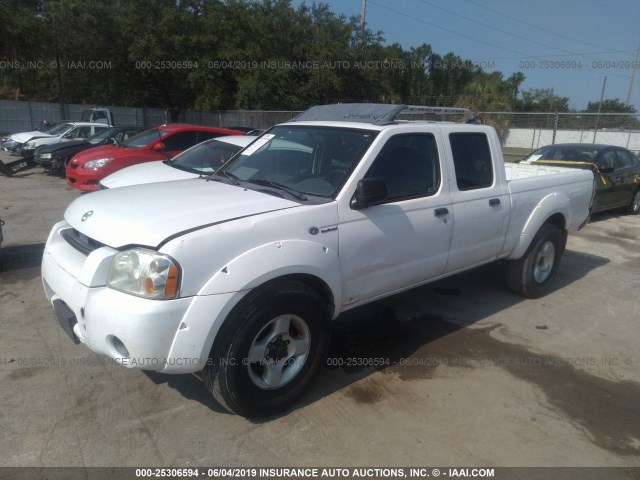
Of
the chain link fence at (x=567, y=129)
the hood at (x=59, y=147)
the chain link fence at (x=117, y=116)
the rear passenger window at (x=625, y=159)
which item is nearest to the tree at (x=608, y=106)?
the chain link fence at (x=567, y=129)

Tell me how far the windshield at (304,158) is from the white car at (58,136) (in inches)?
560

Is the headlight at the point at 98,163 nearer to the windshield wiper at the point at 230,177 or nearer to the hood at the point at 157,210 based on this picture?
the windshield wiper at the point at 230,177

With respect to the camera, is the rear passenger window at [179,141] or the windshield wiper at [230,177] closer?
the windshield wiper at [230,177]

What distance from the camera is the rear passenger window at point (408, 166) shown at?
3891 millimetres

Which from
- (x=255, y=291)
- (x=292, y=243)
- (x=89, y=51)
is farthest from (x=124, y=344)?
(x=89, y=51)

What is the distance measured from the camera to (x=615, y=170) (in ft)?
33.9

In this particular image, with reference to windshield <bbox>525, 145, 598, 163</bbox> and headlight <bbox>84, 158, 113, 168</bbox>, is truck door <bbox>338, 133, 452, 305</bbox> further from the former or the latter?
headlight <bbox>84, 158, 113, 168</bbox>

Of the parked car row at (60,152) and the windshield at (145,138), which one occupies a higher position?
the windshield at (145,138)

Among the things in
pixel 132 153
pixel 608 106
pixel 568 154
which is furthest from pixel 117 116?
pixel 608 106

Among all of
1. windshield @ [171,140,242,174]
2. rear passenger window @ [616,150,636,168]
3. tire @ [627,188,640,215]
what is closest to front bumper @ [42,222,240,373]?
windshield @ [171,140,242,174]

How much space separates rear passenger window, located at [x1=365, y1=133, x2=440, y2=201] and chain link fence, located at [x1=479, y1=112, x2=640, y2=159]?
12975mm

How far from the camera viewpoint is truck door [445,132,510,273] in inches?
174

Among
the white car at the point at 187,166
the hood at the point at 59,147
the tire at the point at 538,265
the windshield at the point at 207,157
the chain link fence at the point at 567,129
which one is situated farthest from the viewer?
the chain link fence at the point at 567,129

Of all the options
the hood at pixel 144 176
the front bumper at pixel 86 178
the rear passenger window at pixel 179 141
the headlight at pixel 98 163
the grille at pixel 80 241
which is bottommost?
the front bumper at pixel 86 178
